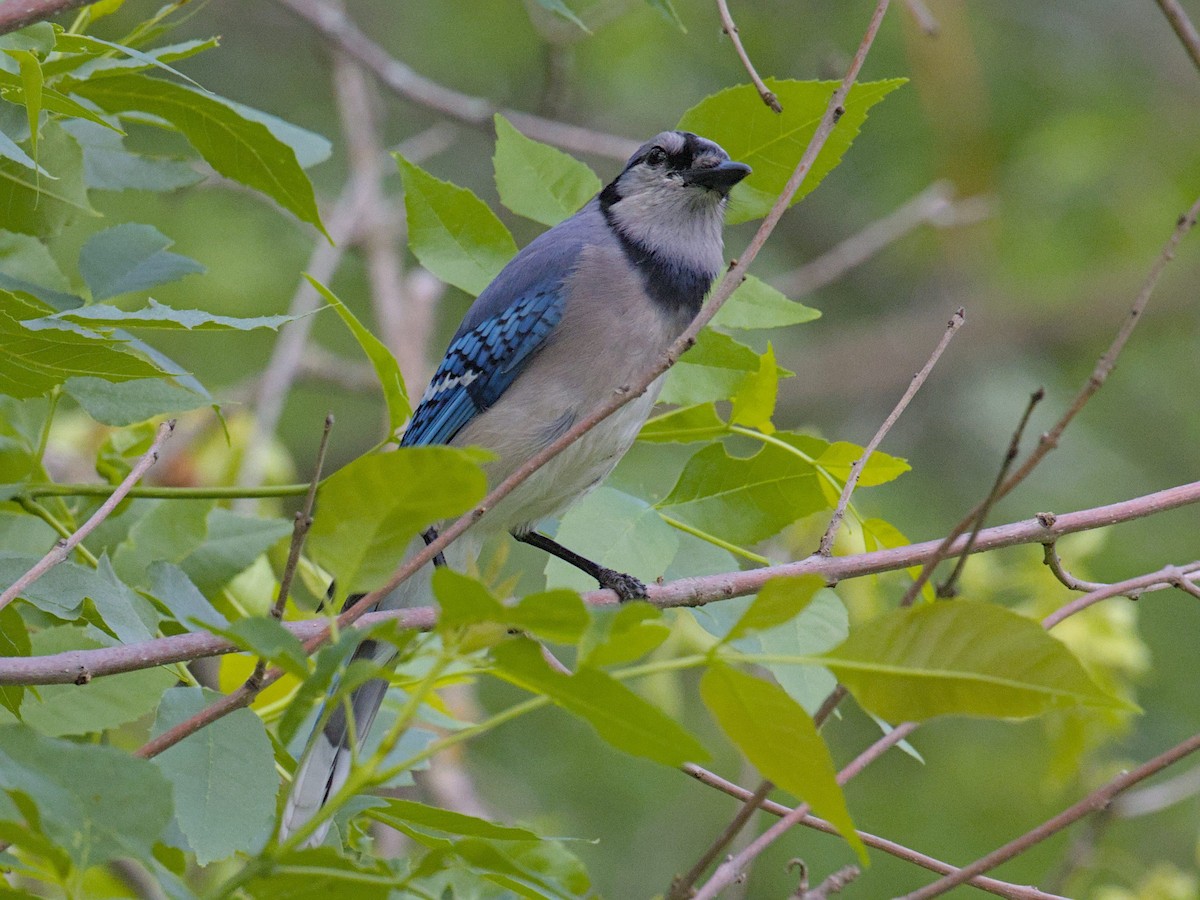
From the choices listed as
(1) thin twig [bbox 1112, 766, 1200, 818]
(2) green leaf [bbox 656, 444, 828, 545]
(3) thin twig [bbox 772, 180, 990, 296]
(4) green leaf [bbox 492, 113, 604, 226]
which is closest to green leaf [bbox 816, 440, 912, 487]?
(2) green leaf [bbox 656, 444, 828, 545]

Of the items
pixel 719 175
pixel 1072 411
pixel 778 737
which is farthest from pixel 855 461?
pixel 778 737

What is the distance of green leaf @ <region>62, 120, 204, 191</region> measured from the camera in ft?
5.93

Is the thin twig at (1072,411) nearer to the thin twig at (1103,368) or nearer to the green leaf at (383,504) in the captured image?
the thin twig at (1103,368)

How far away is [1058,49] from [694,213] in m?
5.07

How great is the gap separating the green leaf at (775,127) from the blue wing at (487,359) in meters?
0.71

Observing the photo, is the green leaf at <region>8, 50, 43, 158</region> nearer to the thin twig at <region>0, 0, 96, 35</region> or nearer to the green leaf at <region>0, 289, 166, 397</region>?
the thin twig at <region>0, 0, 96, 35</region>

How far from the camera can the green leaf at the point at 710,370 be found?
1.98 meters

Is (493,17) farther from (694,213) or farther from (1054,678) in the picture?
(1054,678)

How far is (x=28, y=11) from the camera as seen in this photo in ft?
4.31

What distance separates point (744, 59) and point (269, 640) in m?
1.02

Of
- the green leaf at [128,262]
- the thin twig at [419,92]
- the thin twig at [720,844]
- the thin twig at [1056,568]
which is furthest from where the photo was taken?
the thin twig at [419,92]

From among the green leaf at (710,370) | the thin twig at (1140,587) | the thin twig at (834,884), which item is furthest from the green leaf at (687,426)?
the thin twig at (834,884)

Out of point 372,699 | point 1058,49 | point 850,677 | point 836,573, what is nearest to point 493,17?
point 1058,49

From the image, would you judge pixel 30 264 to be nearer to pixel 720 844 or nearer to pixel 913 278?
pixel 720 844
